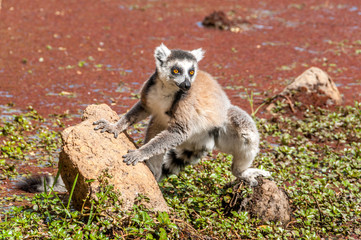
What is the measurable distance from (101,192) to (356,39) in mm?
9892

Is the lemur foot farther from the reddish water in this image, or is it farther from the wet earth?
the reddish water

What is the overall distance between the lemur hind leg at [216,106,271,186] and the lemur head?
677 mm

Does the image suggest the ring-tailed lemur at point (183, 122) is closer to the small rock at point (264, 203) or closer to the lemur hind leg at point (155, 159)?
the lemur hind leg at point (155, 159)

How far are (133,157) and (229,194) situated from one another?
1.15 meters

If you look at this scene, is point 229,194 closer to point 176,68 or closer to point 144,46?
point 176,68

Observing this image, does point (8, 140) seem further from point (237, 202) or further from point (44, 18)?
point (44, 18)

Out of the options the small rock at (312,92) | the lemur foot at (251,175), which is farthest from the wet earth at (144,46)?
the lemur foot at (251,175)

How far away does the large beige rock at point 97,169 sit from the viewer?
3.87 m

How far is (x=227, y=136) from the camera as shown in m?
4.96

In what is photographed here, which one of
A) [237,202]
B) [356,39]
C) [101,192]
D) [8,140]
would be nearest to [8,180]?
[8,140]

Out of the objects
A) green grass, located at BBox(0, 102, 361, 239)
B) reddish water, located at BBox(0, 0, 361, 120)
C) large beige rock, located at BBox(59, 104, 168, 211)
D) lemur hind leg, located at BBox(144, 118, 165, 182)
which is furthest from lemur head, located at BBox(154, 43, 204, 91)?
reddish water, located at BBox(0, 0, 361, 120)

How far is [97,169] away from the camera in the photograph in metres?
3.90

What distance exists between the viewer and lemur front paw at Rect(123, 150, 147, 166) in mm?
4090

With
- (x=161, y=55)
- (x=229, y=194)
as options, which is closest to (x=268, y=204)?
(x=229, y=194)
